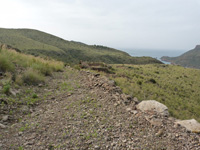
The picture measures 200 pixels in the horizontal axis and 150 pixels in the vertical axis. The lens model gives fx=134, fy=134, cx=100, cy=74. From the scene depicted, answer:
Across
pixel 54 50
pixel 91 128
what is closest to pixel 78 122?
pixel 91 128

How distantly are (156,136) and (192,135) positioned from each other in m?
1.03

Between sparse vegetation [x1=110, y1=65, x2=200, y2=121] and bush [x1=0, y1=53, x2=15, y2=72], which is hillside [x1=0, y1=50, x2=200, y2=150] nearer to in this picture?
bush [x1=0, y1=53, x2=15, y2=72]

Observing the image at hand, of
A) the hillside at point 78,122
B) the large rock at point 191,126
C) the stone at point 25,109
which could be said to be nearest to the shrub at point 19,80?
the hillside at point 78,122

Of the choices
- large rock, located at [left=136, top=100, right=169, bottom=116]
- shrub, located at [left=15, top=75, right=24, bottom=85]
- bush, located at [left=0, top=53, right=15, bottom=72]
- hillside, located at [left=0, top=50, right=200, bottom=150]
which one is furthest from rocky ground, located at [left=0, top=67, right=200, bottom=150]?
bush, located at [left=0, top=53, right=15, bottom=72]

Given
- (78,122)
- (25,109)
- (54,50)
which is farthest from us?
(54,50)

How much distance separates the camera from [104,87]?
689 cm

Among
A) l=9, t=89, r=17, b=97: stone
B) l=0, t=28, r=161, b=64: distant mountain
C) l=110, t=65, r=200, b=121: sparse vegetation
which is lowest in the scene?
l=110, t=65, r=200, b=121: sparse vegetation

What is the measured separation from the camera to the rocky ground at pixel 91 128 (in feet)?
10.3

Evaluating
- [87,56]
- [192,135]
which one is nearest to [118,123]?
[192,135]

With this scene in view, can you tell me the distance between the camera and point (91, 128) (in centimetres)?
378

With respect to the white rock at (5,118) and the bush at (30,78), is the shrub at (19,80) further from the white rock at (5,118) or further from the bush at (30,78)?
the white rock at (5,118)

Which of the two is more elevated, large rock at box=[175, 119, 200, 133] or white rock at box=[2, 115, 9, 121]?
large rock at box=[175, 119, 200, 133]

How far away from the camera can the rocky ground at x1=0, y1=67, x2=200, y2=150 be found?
315 centimetres

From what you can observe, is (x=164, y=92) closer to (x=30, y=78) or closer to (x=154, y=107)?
(x=154, y=107)
